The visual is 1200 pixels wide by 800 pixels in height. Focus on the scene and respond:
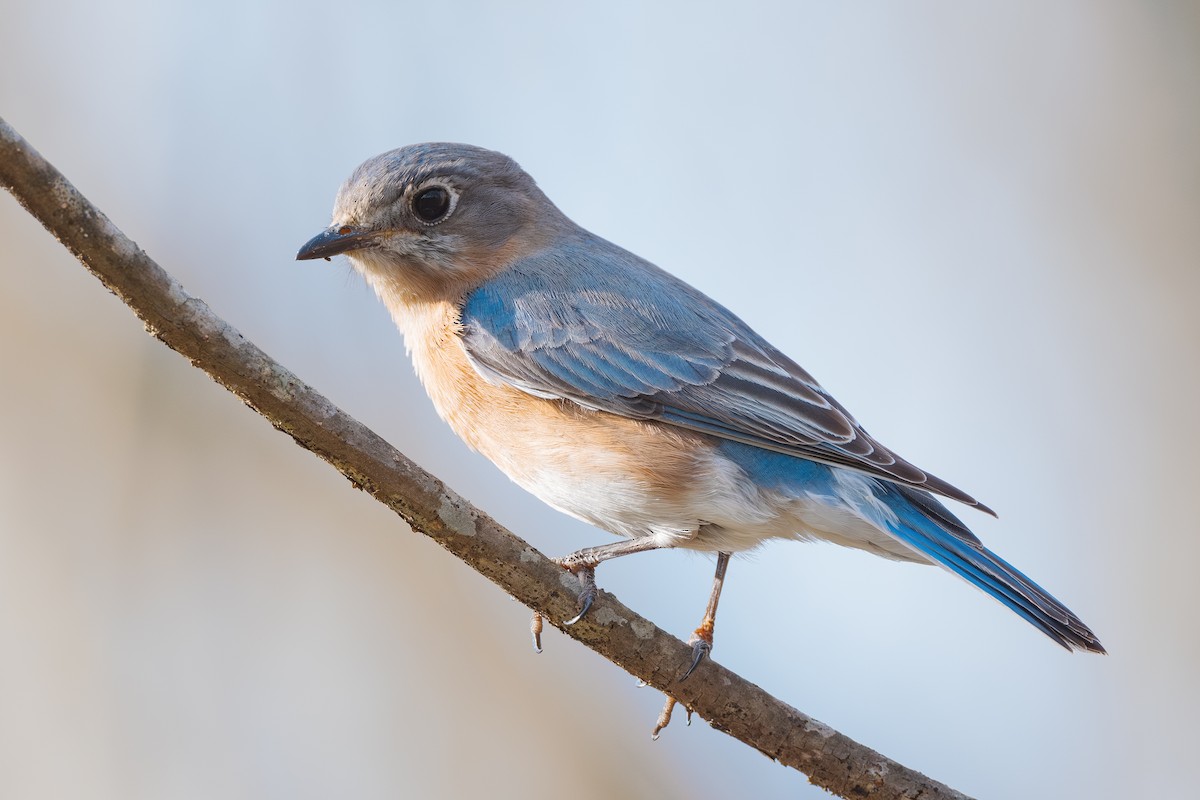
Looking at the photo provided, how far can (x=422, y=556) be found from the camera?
7254 mm

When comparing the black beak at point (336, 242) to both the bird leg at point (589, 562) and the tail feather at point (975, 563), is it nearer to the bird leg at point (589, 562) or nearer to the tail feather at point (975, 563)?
the bird leg at point (589, 562)

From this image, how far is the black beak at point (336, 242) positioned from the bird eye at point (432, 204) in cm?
26

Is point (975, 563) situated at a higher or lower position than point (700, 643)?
higher

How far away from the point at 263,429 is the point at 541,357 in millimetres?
3374

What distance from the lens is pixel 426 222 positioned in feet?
16.4

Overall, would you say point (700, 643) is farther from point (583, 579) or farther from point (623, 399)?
point (623, 399)

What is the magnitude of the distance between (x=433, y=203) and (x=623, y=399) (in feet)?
4.42

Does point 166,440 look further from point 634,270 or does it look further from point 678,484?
point 678,484

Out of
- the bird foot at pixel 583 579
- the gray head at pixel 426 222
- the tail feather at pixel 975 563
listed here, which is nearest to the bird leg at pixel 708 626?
the bird foot at pixel 583 579

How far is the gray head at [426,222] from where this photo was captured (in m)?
4.86

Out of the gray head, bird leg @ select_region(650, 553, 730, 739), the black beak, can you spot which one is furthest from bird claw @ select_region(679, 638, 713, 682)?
the black beak

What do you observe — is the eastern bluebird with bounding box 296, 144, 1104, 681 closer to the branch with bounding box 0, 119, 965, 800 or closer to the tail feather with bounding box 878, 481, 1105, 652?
the tail feather with bounding box 878, 481, 1105, 652

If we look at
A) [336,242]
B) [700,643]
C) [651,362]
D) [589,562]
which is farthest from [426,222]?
[700,643]

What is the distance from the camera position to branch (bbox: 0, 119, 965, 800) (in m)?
2.71
